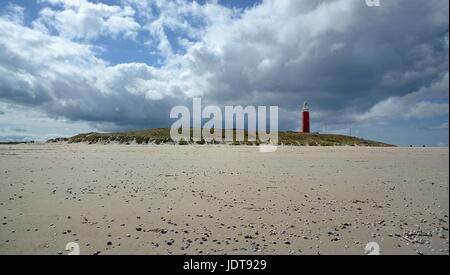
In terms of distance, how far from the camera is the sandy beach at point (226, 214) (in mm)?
7609

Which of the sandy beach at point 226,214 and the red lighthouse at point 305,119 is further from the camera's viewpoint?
the red lighthouse at point 305,119

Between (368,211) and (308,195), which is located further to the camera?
(308,195)

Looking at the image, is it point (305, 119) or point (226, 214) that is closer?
point (226, 214)

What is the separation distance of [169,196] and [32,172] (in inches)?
403

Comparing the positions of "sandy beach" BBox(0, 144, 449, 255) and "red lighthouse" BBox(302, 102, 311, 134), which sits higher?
"red lighthouse" BBox(302, 102, 311, 134)

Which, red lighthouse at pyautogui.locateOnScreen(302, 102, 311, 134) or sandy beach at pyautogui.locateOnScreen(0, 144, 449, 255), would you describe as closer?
sandy beach at pyautogui.locateOnScreen(0, 144, 449, 255)

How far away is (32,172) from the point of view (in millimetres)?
18250

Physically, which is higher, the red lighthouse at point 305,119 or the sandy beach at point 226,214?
the red lighthouse at point 305,119

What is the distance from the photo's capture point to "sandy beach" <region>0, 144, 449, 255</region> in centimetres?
761

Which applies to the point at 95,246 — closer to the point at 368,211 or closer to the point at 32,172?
the point at 368,211

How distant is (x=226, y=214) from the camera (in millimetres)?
10102

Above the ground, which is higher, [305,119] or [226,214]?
[305,119]
